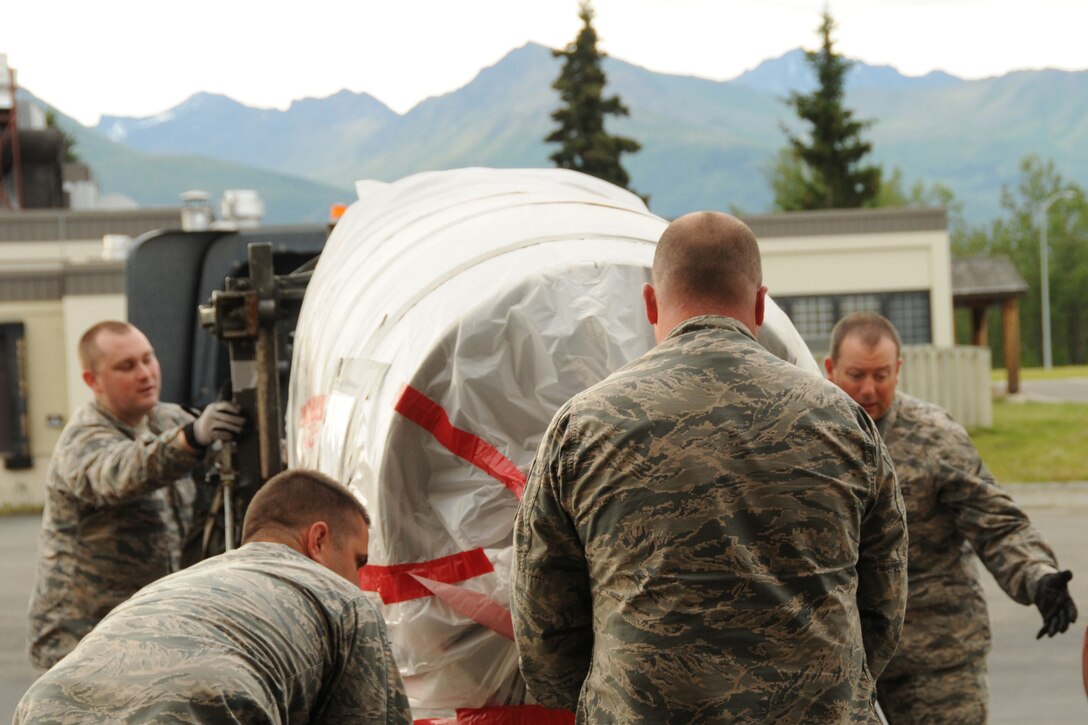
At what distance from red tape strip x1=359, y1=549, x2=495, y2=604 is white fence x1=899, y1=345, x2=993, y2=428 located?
78.0ft

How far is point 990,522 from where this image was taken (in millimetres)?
4688

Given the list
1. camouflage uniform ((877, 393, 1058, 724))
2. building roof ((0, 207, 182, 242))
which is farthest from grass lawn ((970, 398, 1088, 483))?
building roof ((0, 207, 182, 242))

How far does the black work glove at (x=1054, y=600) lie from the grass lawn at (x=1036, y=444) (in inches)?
631

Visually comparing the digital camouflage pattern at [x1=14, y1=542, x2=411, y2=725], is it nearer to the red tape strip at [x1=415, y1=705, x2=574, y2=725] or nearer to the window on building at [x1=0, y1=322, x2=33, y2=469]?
the red tape strip at [x1=415, y1=705, x2=574, y2=725]

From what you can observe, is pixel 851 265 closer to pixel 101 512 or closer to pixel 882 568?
pixel 101 512

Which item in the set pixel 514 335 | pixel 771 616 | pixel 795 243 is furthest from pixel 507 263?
pixel 795 243

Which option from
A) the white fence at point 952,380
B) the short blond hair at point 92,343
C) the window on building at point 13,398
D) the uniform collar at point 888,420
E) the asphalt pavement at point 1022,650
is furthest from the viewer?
the white fence at point 952,380

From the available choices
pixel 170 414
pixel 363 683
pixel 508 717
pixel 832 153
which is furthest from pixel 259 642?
pixel 832 153

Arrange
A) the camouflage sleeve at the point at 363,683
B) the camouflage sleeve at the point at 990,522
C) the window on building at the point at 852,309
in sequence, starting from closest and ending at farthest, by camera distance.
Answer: the camouflage sleeve at the point at 363,683, the camouflage sleeve at the point at 990,522, the window on building at the point at 852,309

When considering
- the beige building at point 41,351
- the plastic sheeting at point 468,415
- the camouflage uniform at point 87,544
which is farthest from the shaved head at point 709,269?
the beige building at point 41,351

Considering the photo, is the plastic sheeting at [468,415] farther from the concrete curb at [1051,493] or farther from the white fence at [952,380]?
the white fence at [952,380]

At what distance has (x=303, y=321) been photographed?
16.7 feet

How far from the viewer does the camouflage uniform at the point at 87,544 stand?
5.79 metres

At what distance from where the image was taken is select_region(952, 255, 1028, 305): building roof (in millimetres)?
35750
